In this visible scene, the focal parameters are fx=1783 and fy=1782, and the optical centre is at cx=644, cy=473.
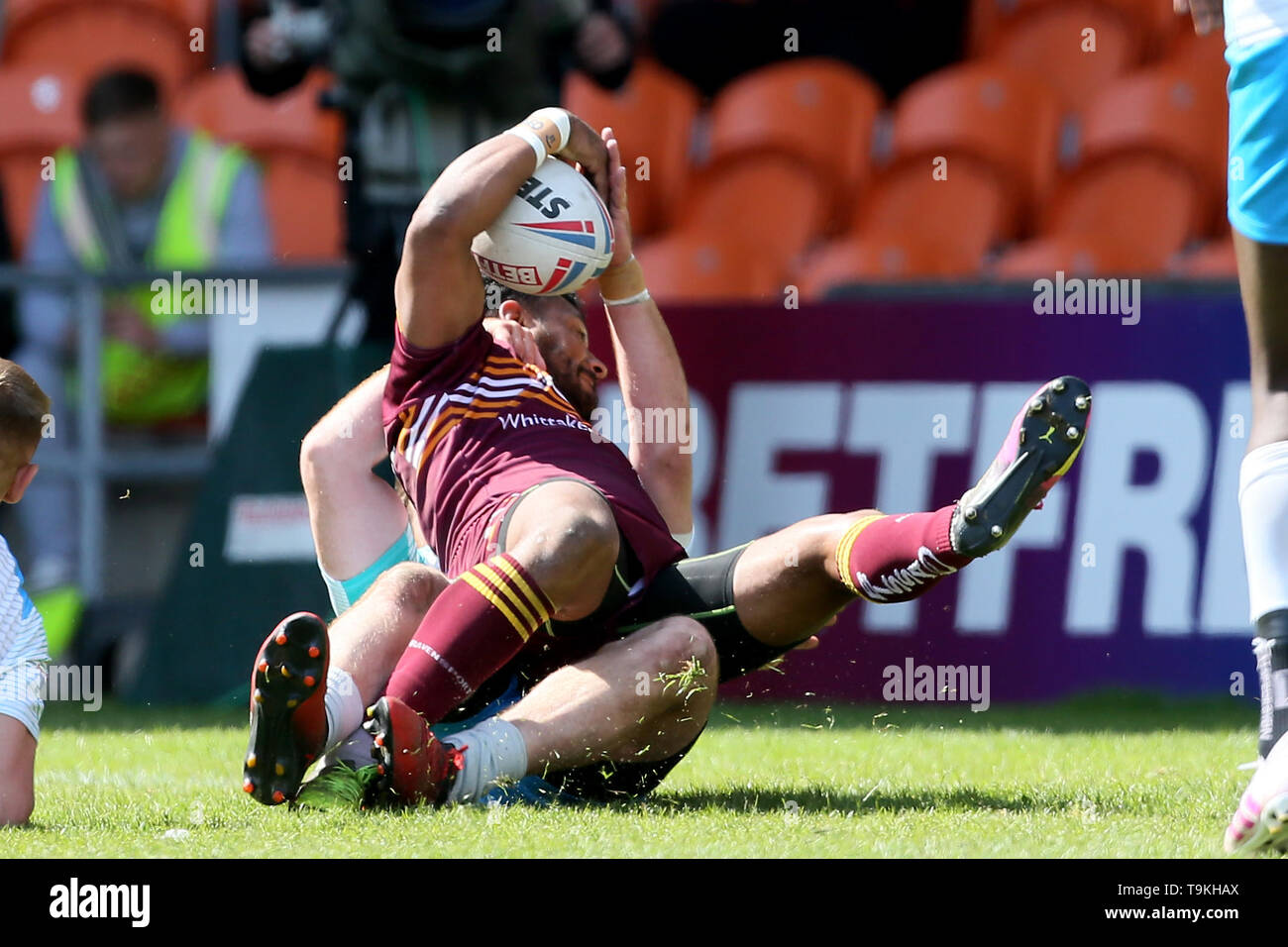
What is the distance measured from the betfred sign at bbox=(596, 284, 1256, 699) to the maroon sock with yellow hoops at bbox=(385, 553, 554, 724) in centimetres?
271

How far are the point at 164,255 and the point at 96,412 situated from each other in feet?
2.95

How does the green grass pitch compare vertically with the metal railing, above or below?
below

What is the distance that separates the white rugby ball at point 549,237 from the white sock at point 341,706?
39.2 inches

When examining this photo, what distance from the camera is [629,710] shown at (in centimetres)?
359

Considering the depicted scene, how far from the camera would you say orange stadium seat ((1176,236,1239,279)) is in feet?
25.8

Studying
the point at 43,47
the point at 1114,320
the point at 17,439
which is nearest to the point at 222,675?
the point at 17,439

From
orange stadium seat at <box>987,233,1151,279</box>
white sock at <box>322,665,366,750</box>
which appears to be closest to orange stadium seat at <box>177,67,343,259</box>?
orange stadium seat at <box>987,233,1151,279</box>

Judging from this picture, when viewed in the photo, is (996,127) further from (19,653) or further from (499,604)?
(19,653)

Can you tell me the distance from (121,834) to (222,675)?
10.2 feet

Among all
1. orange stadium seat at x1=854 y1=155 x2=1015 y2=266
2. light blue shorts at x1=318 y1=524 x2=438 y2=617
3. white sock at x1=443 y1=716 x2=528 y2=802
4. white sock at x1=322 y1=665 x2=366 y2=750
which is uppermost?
orange stadium seat at x1=854 y1=155 x2=1015 y2=266

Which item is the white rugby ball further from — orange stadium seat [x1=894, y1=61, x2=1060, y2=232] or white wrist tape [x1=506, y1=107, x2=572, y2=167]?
orange stadium seat [x1=894, y1=61, x2=1060, y2=232]

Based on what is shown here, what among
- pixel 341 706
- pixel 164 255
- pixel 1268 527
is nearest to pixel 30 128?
pixel 164 255

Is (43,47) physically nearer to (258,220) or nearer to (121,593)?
(258,220)

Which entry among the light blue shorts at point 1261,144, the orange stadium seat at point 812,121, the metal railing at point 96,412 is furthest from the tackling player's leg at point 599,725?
the orange stadium seat at point 812,121
